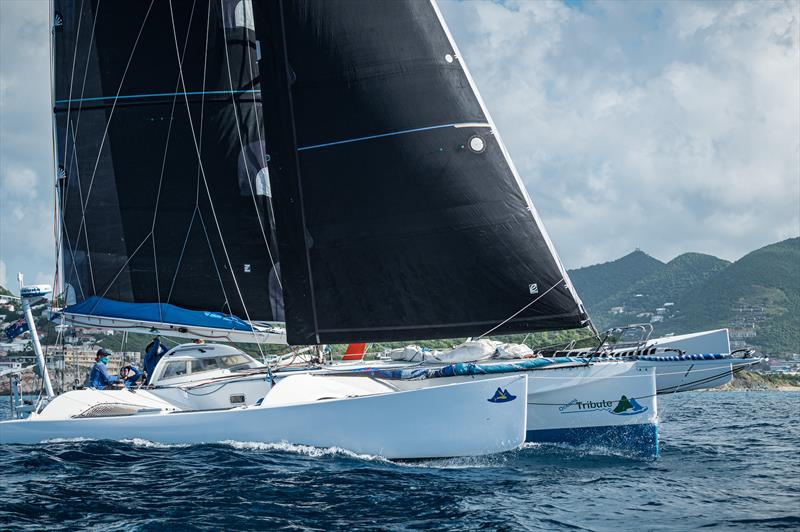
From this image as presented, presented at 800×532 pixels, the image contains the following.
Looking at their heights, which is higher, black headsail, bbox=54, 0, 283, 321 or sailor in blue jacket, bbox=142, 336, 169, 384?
black headsail, bbox=54, 0, 283, 321

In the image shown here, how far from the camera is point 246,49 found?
1848 cm

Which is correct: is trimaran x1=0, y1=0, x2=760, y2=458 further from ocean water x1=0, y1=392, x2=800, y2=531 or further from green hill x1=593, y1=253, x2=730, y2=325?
green hill x1=593, y1=253, x2=730, y2=325

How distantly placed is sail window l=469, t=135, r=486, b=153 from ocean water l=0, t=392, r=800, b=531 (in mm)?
5180

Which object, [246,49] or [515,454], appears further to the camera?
[246,49]

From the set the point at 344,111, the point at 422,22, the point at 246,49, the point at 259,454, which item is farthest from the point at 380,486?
the point at 246,49

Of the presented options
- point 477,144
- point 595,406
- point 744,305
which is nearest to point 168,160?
point 477,144

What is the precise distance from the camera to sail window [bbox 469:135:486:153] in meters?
14.7

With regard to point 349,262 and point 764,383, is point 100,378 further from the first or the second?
point 764,383

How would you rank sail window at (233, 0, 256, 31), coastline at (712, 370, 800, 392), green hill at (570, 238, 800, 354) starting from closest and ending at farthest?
sail window at (233, 0, 256, 31) < coastline at (712, 370, 800, 392) < green hill at (570, 238, 800, 354)

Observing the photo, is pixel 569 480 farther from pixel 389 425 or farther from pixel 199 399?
pixel 199 399

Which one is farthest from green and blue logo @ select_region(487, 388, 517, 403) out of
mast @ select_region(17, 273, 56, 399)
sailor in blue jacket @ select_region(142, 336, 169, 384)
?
mast @ select_region(17, 273, 56, 399)

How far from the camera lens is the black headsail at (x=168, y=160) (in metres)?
18.3

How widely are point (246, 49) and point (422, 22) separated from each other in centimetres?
506

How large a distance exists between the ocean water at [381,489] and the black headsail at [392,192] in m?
2.87
